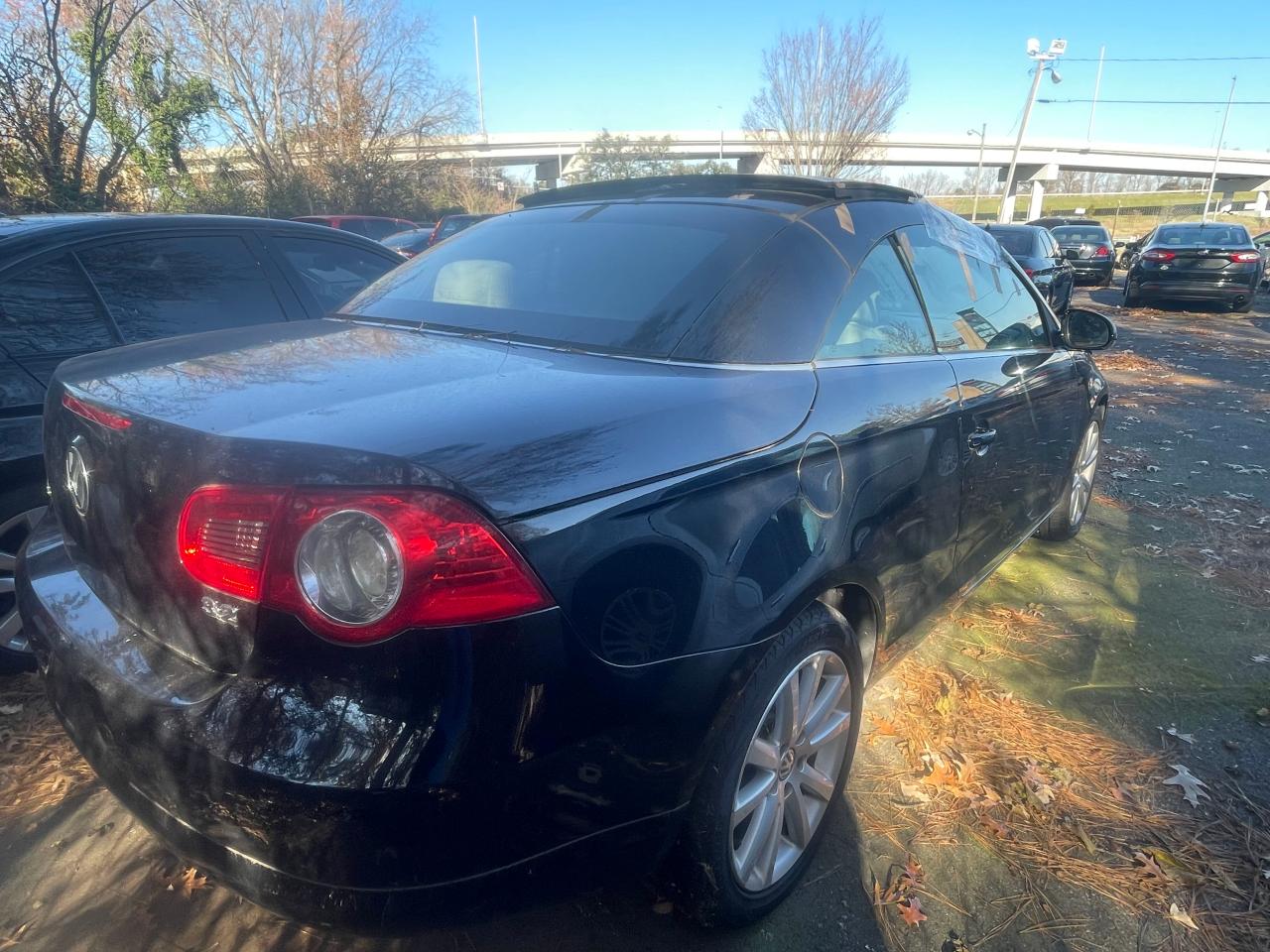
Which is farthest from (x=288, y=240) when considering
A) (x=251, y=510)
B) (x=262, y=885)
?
(x=262, y=885)

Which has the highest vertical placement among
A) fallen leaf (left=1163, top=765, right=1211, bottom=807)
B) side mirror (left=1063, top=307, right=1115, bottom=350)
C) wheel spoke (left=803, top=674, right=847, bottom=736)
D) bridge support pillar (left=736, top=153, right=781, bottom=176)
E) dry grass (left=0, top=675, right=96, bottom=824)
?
bridge support pillar (left=736, top=153, right=781, bottom=176)

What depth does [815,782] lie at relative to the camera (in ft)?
6.97

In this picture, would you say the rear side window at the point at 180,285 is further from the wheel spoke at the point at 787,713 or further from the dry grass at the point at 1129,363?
the dry grass at the point at 1129,363

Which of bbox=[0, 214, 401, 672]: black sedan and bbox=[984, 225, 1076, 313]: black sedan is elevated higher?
bbox=[0, 214, 401, 672]: black sedan

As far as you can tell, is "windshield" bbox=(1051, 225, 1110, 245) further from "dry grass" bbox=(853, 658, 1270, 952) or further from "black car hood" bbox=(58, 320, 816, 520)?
"black car hood" bbox=(58, 320, 816, 520)

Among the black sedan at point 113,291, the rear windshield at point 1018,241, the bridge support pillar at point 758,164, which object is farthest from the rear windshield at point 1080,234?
the black sedan at point 113,291

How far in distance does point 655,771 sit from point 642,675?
0.70ft

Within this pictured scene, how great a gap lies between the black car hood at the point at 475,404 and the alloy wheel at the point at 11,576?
1173 millimetres

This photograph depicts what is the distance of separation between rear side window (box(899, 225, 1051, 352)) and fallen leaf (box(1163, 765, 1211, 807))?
1.50 metres

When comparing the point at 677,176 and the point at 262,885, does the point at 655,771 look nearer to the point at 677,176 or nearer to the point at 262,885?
the point at 262,885

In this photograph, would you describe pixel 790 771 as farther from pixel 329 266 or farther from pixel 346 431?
pixel 329 266

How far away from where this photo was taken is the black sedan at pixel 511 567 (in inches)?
52.6

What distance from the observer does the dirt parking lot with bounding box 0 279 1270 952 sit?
196 centimetres

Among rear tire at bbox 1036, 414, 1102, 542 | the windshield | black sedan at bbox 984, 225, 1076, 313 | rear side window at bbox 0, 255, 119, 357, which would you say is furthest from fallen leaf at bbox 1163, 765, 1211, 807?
the windshield
